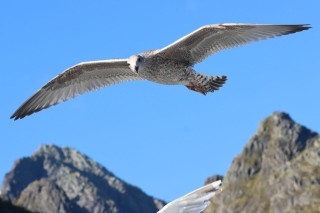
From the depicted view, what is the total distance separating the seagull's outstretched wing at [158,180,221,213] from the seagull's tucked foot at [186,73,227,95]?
614 inches

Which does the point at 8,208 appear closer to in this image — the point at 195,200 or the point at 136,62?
the point at 136,62

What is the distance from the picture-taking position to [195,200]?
8258 mm

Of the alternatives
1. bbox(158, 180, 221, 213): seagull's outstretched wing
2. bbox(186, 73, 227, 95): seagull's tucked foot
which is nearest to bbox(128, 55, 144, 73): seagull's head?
bbox(186, 73, 227, 95): seagull's tucked foot

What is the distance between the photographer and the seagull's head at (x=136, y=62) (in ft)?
75.8

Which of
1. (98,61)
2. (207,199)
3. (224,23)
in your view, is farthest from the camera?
(98,61)

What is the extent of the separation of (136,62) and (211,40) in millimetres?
2848

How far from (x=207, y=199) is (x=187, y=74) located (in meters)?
16.0

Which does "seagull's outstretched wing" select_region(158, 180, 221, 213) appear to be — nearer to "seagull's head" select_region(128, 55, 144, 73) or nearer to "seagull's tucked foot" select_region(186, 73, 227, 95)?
"seagull's head" select_region(128, 55, 144, 73)

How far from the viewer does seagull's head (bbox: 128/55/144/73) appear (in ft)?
75.8

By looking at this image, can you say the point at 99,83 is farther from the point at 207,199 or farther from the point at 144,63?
the point at 207,199

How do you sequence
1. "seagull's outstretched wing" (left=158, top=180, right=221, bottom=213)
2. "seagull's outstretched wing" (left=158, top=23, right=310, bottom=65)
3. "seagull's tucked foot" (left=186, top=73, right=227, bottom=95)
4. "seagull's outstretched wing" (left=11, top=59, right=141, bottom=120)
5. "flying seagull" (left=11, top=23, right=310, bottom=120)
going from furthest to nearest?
"seagull's outstretched wing" (left=11, top=59, right=141, bottom=120), "seagull's tucked foot" (left=186, top=73, right=227, bottom=95), "flying seagull" (left=11, top=23, right=310, bottom=120), "seagull's outstretched wing" (left=158, top=23, right=310, bottom=65), "seagull's outstretched wing" (left=158, top=180, right=221, bottom=213)

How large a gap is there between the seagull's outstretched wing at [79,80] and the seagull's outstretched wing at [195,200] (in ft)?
59.6

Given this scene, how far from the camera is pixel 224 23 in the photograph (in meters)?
23.5

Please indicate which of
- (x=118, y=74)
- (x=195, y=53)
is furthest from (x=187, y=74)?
(x=118, y=74)
